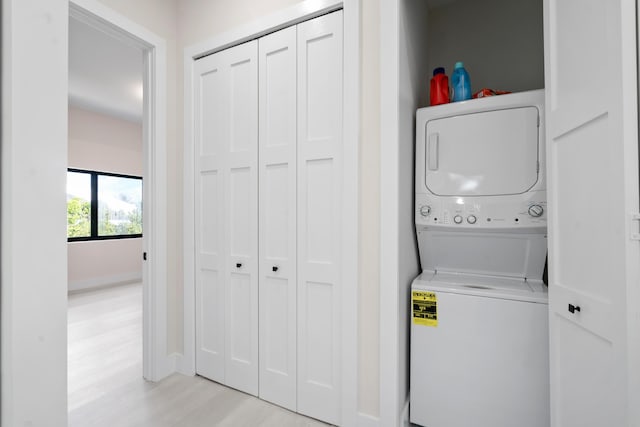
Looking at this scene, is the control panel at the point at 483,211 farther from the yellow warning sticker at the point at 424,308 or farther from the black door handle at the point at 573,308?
the black door handle at the point at 573,308

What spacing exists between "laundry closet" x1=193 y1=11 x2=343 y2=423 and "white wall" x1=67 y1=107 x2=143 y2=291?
11.6 ft

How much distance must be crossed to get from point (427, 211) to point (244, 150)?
3.77 ft

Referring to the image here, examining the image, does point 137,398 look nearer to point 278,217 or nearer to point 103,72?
point 278,217

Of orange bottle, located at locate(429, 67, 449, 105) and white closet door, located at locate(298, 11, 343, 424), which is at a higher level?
orange bottle, located at locate(429, 67, 449, 105)

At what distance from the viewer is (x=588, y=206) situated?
101 cm

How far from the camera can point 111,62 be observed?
3184 mm

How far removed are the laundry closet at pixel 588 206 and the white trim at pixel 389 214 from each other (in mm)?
29

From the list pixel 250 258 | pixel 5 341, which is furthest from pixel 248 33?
pixel 5 341

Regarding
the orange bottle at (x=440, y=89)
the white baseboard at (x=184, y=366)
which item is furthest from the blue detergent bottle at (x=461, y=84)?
the white baseboard at (x=184, y=366)

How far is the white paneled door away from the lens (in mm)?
1914

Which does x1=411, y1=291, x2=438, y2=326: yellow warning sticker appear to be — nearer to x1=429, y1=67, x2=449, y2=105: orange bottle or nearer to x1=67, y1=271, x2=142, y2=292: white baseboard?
x1=429, y1=67, x2=449, y2=105: orange bottle

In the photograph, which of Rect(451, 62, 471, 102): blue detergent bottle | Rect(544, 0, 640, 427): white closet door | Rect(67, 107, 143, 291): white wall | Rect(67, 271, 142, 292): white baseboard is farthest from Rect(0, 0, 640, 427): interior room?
Rect(67, 107, 143, 291): white wall

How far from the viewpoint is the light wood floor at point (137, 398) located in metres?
1.68

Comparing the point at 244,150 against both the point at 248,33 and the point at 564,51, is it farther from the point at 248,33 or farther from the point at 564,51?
the point at 564,51
